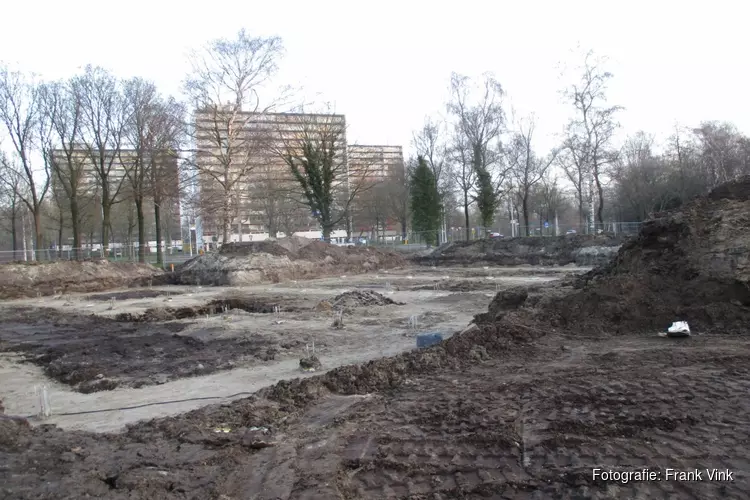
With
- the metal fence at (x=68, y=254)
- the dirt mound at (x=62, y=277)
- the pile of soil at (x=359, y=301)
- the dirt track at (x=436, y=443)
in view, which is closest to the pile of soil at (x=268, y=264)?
the dirt mound at (x=62, y=277)

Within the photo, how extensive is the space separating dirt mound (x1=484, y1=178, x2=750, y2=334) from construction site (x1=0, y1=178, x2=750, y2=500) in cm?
4

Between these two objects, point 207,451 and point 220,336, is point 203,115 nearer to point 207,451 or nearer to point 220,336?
point 220,336

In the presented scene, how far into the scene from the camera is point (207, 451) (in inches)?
205

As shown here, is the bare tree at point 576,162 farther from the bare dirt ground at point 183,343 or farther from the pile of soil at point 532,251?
the bare dirt ground at point 183,343

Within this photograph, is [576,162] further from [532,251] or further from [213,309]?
[213,309]

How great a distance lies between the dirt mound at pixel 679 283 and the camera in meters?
9.83

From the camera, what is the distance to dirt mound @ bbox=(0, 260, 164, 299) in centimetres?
2725

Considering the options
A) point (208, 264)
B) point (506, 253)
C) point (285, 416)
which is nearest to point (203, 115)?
point (208, 264)

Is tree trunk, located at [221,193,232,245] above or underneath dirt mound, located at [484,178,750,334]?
above

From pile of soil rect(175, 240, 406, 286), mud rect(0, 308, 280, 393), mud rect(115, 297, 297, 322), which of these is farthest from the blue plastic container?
pile of soil rect(175, 240, 406, 286)

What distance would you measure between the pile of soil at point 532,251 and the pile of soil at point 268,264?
7.12 metres

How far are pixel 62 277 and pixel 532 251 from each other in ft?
96.4

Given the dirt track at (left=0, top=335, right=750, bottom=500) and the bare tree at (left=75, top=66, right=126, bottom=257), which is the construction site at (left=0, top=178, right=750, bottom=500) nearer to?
the dirt track at (left=0, top=335, right=750, bottom=500)

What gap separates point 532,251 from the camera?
38438 mm
